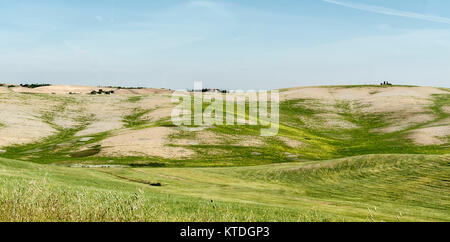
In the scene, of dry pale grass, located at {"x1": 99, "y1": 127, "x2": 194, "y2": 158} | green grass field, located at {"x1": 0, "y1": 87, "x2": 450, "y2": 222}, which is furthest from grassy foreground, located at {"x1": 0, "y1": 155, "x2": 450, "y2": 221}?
dry pale grass, located at {"x1": 99, "y1": 127, "x2": 194, "y2": 158}

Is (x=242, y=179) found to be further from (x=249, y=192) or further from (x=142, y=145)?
(x=142, y=145)

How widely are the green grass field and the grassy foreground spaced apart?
89 millimetres

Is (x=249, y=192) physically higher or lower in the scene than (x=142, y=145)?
higher

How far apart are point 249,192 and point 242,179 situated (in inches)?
585

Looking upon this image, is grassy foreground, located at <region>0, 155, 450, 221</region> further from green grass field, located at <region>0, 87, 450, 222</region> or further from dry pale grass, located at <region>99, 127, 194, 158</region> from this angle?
dry pale grass, located at <region>99, 127, 194, 158</region>

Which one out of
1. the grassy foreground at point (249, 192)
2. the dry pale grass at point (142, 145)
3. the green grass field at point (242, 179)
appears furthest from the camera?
the dry pale grass at point (142, 145)

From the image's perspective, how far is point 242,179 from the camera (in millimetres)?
52594

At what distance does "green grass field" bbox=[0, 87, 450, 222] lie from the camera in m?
15.5

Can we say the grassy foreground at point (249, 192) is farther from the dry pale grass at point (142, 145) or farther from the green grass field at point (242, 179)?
the dry pale grass at point (142, 145)

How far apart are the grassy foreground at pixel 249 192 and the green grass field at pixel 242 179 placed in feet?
0.29

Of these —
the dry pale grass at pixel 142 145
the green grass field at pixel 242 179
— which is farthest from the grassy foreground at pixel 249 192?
the dry pale grass at pixel 142 145

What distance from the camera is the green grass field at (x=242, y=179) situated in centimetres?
1552

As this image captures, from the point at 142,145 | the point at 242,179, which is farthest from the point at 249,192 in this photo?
the point at 142,145

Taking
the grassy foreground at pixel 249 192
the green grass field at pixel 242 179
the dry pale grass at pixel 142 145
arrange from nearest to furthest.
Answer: the grassy foreground at pixel 249 192, the green grass field at pixel 242 179, the dry pale grass at pixel 142 145
